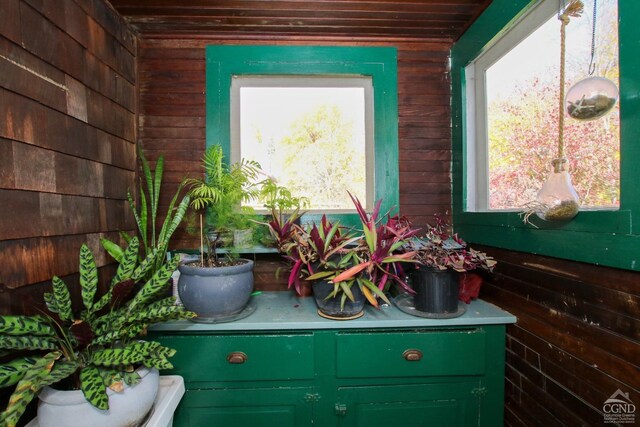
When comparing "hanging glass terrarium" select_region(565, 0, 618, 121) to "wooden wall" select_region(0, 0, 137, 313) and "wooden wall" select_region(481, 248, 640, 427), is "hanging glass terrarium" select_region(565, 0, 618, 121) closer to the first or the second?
"wooden wall" select_region(481, 248, 640, 427)

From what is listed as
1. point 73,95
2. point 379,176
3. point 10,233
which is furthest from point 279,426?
point 73,95

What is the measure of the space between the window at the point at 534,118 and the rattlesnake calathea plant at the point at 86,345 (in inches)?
67.3

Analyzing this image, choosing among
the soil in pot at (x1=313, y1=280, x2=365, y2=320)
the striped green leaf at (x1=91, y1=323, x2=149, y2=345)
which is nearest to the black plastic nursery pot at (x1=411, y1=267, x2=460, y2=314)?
the soil in pot at (x1=313, y1=280, x2=365, y2=320)

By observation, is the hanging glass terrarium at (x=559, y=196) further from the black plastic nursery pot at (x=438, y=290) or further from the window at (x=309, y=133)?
the window at (x=309, y=133)

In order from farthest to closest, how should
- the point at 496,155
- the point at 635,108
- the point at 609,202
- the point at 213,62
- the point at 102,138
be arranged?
the point at 213,62 < the point at 496,155 < the point at 102,138 < the point at 609,202 < the point at 635,108

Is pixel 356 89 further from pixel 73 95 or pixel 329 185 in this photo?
pixel 73 95

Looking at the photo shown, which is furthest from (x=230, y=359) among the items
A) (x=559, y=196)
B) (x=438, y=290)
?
(x=559, y=196)

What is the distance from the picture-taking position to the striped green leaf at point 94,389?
2.90 feet

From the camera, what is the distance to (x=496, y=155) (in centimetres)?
168

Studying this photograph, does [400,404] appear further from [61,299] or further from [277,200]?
[61,299]

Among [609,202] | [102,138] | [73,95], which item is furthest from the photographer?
[102,138]

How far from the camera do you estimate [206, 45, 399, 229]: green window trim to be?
188 centimetres

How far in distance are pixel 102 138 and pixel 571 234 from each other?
225 cm

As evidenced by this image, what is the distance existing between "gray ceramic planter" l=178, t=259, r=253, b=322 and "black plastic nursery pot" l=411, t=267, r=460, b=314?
921 millimetres
